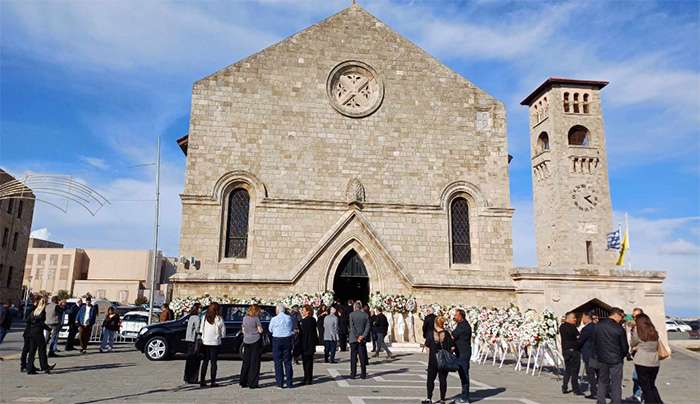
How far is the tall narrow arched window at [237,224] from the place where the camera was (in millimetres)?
19703

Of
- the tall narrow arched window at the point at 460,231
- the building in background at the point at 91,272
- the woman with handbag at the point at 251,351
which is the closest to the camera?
the woman with handbag at the point at 251,351

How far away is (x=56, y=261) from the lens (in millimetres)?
85812

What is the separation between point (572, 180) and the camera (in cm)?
3553

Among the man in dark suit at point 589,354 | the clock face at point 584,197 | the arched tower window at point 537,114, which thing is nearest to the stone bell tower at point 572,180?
the clock face at point 584,197

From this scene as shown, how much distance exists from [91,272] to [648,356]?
9492 centimetres

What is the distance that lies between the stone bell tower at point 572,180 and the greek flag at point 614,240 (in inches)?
70.0

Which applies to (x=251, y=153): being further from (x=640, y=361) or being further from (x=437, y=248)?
(x=640, y=361)

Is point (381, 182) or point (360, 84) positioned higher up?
point (360, 84)

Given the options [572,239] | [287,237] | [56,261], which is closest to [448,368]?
[287,237]

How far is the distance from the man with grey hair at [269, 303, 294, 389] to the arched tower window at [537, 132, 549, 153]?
3335 centimetres

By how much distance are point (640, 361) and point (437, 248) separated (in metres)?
11.8

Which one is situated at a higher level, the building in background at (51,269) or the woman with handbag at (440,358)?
the building in background at (51,269)

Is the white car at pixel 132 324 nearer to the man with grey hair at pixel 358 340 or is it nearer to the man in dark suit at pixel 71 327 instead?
the man in dark suit at pixel 71 327

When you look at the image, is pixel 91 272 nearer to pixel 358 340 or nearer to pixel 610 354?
pixel 358 340
